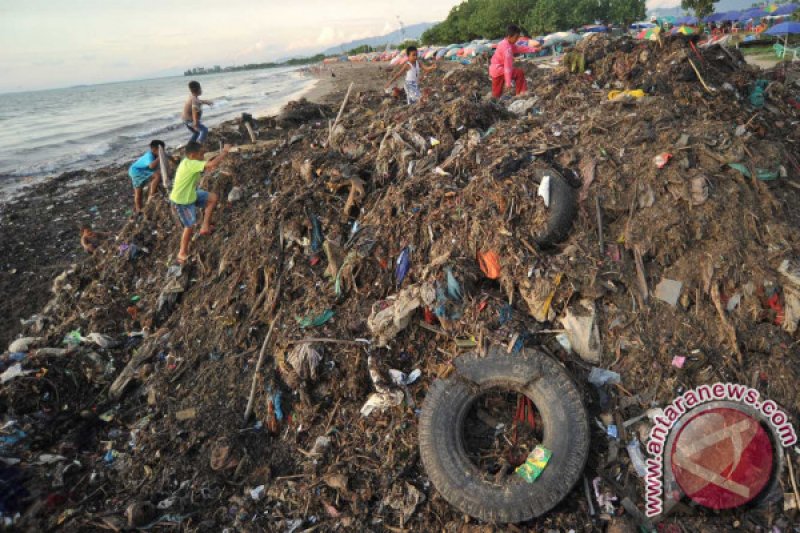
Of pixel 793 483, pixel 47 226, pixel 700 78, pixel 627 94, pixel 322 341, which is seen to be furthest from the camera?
pixel 47 226

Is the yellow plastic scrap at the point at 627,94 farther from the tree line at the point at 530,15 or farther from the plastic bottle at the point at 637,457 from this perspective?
the tree line at the point at 530,15

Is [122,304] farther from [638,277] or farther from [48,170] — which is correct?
[48,170]

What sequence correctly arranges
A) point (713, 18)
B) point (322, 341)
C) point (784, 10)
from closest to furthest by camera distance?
point (322, 341), point (784, 10), point (713, 18)

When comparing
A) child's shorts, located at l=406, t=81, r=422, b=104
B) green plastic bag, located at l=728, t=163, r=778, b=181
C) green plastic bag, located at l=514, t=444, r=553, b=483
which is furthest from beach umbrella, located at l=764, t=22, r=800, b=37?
green plastic bag, located at l=514, t=444, r=553, b=483

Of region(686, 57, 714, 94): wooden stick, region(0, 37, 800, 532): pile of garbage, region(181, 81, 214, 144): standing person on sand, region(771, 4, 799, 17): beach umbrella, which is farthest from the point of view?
region(771, 4, 799, 17): beach umbrella

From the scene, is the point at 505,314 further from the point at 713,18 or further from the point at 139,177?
the point at 713,18

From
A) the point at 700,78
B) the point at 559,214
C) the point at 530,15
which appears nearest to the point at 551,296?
the point at 559,214

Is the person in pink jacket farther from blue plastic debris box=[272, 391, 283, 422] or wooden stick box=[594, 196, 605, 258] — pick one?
blue plastic debris box=[272, 391, 283, 422]

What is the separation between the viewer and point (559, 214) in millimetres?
4082

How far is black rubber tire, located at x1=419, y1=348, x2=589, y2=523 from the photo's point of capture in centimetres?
309

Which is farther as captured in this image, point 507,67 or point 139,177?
point 507,67

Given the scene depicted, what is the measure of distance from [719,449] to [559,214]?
220 cm

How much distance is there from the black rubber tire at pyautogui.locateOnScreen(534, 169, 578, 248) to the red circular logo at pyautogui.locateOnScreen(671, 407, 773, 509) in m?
1.88

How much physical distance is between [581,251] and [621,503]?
2020 mm
